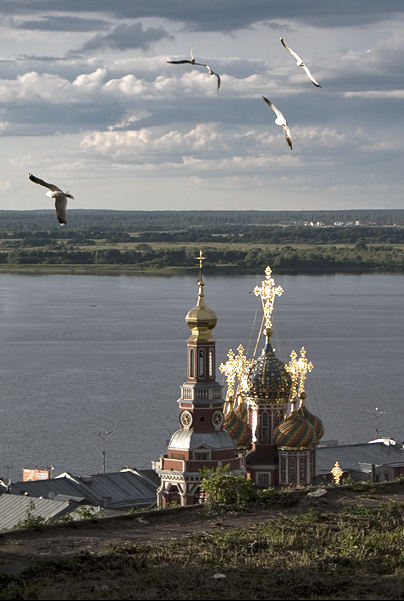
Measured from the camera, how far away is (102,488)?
75.4 ft

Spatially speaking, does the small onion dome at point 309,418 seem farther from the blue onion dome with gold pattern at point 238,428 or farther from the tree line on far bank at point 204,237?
the tree line on far bank at point 204,237

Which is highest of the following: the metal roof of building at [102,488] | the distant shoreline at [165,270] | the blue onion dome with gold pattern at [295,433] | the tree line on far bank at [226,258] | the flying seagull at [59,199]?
the tree line on far bank at [226,258]

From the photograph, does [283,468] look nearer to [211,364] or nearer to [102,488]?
[211,364]

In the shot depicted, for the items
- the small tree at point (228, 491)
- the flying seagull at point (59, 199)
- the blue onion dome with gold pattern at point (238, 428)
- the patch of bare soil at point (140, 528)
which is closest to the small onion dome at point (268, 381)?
the blue onion dome with gold pattern at point (238, 428)

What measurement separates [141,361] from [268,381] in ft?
94.3

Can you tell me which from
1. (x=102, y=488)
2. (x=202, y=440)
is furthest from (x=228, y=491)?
(x=102, y=488)

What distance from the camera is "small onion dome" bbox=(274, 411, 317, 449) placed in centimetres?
1917

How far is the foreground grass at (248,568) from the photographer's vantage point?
8.31 meters

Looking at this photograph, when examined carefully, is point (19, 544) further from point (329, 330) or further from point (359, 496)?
point (329, 330)

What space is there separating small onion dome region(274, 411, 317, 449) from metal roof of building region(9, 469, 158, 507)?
362 centimetres

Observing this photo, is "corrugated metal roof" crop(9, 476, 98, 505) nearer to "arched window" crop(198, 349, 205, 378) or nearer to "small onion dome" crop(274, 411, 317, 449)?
"arched window" crop(198, 349, 205, 378)

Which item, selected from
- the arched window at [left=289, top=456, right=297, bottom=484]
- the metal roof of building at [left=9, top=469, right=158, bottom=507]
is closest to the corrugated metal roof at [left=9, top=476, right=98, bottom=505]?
the metal roof of building at [left=9, top=469, right=158, bottom=507]

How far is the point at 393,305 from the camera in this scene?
80.1 m

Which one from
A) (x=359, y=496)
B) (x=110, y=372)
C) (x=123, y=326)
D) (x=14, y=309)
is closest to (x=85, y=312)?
(x=14, y=309)
